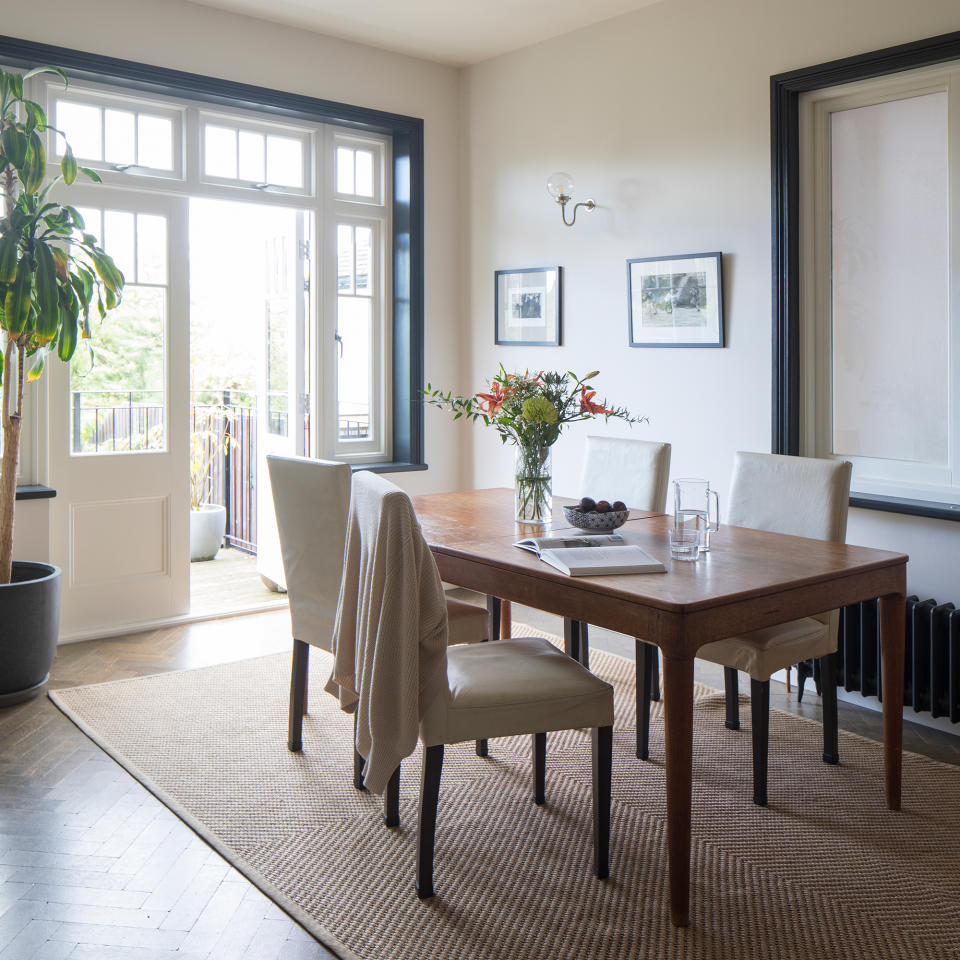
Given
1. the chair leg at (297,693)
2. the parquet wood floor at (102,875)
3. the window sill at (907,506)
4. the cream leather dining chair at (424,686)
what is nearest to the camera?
the parquet wood floor at (102,875)

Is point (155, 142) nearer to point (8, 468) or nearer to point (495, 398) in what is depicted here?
point (8, 468)

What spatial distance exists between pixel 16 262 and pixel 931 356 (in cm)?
338

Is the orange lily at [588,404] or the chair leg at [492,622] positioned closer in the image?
the orange lily at [588,404]

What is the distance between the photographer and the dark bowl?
2953 mm

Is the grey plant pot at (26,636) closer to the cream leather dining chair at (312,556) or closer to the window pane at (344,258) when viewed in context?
the cream leather dining chair at (312,556)

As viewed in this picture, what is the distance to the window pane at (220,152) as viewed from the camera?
471 centimetres

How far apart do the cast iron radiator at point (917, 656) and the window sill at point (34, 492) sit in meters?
3.21

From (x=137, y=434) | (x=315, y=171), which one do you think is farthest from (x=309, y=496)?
(x=315, y=171)

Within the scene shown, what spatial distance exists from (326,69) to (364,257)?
0.98 metres

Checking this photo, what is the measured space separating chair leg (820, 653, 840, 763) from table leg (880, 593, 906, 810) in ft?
0.83

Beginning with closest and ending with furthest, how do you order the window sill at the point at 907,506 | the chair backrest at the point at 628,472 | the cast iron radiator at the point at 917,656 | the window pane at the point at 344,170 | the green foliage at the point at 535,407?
the green foliage at the point at 535,407, the cast iron radiator at the point at 917,656, the window sill at the point at 907,506, the chair backrest at the point at 628,472, the window pane at the point at 344,170

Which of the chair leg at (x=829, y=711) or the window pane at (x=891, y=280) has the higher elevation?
the window pane at (x=891, y=280)

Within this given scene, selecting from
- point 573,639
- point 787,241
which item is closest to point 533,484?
point 573,639

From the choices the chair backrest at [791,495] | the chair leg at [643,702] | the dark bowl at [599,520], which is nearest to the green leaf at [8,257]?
the dark bowl at [599,520]
